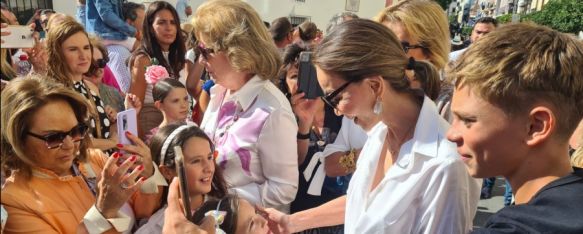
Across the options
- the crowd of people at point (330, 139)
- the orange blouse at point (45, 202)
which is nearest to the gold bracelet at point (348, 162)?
the crowd of people at point (330, 139)

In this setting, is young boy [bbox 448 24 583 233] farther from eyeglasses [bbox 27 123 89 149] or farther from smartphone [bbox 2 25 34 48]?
eyeglasses [bbox 27 123 89 149]

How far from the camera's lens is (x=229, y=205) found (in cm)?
182

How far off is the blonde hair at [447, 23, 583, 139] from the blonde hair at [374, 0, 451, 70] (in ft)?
3.78

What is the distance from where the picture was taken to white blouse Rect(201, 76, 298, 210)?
6.82ft

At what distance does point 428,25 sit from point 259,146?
3.48ft

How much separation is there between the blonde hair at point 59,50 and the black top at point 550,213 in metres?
2.74

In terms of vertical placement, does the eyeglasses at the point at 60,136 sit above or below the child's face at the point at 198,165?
above

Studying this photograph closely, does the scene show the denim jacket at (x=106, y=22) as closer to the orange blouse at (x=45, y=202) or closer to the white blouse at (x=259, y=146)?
the white blouse at (x=259, y=146)

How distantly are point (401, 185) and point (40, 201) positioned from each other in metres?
1.20

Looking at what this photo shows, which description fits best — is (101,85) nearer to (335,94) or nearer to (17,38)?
(17,38)

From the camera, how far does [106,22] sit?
5.11 m

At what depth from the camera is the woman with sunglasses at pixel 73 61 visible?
2.98 meters

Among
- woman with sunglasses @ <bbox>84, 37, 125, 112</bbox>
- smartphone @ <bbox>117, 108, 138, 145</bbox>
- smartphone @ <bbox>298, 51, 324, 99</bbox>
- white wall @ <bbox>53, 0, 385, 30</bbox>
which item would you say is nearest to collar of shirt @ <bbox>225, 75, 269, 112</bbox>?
smartphone @ <bbox>298, 51, 324, 99</bbox>

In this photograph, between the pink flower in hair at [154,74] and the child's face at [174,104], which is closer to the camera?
the child's face at [174,104]
